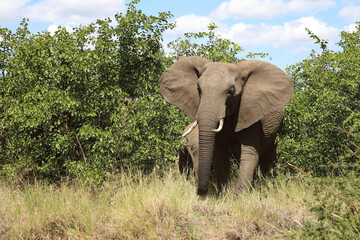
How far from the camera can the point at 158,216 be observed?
21.8 ft

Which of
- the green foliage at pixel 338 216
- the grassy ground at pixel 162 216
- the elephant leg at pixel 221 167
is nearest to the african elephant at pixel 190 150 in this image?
the elephant leg at pixel 221 167

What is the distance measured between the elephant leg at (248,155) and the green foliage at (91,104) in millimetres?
1718

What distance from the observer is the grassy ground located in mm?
6332

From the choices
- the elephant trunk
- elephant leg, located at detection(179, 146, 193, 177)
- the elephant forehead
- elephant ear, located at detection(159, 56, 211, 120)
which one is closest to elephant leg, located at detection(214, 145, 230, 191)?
elephant ear, located at detection(159, 56, 211, 120)

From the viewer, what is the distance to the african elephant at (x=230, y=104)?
303 inches

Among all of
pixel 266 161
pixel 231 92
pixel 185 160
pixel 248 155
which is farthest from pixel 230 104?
pixel 185 160

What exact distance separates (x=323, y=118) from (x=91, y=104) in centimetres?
492

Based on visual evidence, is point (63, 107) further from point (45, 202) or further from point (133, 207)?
point (133, 207)

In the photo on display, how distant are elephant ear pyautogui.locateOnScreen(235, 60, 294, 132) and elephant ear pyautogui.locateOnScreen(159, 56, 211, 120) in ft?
2.79

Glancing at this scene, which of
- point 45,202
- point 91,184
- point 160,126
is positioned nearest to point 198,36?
point 160,126

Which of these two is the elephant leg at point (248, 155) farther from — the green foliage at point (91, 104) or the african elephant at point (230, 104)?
the green foliage at point (91, 104)

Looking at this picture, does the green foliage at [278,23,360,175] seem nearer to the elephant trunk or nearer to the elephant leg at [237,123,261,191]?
the elephant leg at [237,123,261,191]

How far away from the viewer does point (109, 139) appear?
368 inches

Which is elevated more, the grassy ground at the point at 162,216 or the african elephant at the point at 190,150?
the african elephant at the point at 190,150
